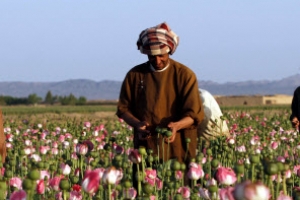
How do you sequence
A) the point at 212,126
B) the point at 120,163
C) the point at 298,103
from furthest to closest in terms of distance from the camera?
1. the point at 212,126
2. the point at 298,103
3. the point at 120,163

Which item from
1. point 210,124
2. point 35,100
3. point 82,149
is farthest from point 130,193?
point 35,100

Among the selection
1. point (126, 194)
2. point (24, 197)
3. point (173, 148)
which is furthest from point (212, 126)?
point (24, 197)

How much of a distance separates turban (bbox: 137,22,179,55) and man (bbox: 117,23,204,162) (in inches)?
0.4

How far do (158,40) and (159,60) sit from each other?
214 mm

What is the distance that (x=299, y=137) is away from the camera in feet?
33.9

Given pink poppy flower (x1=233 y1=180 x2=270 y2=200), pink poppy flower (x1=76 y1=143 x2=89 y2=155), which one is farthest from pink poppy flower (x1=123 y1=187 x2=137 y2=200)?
pink poppy flower (x1=76 y1=143 x2=89 y2=155)

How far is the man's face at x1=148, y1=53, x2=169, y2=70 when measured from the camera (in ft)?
21.0

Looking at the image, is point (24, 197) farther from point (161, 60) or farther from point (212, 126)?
point (212, 126)

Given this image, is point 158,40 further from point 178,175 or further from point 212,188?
point 212,188

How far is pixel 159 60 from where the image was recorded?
6.43 meters

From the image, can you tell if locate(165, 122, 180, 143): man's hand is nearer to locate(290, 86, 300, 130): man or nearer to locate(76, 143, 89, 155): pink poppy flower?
locate(76, 143, 89, 155): pink poppy flower

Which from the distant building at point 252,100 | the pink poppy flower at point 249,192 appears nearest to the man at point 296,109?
the pink poppy flower at point 249,192

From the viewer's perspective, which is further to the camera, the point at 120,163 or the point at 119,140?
the point at 119,140

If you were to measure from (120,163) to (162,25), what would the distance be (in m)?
1.85
